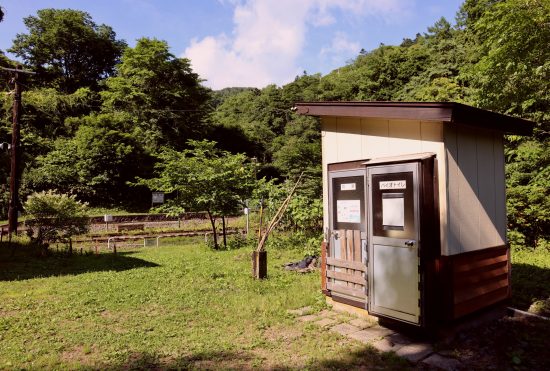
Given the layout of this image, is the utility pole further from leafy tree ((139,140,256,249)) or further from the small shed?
the small shed

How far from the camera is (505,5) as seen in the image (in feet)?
26.2

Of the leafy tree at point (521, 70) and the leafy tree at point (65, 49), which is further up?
the leafy tree at point (65, 49)

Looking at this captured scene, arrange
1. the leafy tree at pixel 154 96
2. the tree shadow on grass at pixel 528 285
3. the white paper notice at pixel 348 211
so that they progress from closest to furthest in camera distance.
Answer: the white paper notice at pixel 348 211 → the tree shadow on grass at pixel 528 285 → the leafy tree at pixel 154 96

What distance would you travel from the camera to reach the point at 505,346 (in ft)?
14.7

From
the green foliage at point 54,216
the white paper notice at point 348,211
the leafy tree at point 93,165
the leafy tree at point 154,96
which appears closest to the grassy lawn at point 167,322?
the white paper notice at point 348,211

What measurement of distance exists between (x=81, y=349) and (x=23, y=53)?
4616cm

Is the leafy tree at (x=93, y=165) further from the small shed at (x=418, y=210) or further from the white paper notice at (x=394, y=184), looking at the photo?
the white paper notice at (x=394, y=184)

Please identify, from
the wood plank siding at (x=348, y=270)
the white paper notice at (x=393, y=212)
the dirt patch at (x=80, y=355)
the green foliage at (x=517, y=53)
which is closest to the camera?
the dirt patch at (x=80, y=355)

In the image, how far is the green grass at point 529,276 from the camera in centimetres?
630

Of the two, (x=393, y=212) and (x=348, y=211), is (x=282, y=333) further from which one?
(x=393, y=212)

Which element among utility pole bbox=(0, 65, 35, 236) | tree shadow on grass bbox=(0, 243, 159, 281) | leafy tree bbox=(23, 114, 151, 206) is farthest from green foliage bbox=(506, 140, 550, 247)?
leafy tree bbox=(23, 114, 151, 206)

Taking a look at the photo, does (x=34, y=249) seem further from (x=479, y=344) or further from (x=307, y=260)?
(x=479, y=344)

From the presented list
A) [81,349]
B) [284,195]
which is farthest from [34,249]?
[81,349]

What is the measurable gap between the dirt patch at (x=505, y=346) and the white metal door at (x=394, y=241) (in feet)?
2.14
